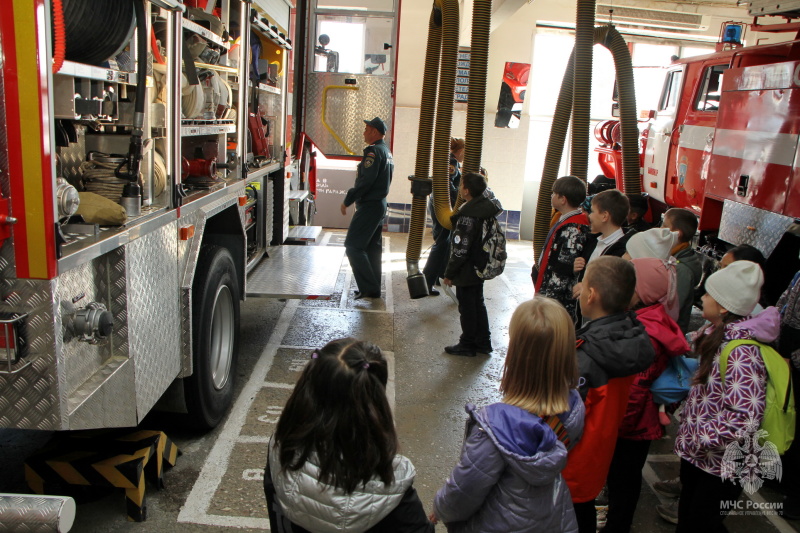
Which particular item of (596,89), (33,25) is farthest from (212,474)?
(596,89)

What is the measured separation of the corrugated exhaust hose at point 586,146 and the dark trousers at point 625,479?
7.57 ft

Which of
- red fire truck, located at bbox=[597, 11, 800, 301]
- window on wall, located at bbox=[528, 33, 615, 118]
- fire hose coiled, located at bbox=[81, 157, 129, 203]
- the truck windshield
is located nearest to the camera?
fire hose coiled, located at bbox=[81, 157, 129, 203]

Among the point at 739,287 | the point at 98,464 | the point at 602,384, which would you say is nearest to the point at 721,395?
the point at 739,287

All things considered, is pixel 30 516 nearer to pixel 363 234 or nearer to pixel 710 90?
pixel 363 234

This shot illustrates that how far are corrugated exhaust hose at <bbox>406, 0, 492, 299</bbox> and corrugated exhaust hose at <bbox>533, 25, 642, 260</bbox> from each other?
A: 22.7 inches

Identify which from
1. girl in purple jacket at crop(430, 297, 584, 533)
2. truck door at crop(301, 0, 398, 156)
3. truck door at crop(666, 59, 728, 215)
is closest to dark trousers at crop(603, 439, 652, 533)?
girl in purple jacket at crop(430, 297, 584, 533)

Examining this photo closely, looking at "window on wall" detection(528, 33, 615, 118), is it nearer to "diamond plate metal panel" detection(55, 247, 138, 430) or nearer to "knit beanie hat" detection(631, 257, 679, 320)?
"knit beanie hat" detection(631, 257, 679, 320)

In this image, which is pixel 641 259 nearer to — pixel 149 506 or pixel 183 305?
pixel 183 305

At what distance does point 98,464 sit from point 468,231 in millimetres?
3267

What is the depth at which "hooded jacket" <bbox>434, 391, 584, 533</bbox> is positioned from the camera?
1960 mm

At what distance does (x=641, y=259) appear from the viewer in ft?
10.7

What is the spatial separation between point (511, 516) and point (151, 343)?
190 centimetres

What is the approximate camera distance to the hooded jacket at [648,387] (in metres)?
2.97

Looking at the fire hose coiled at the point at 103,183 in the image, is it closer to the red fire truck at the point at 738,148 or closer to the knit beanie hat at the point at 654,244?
the knit beanie hat at the point at 654,244
